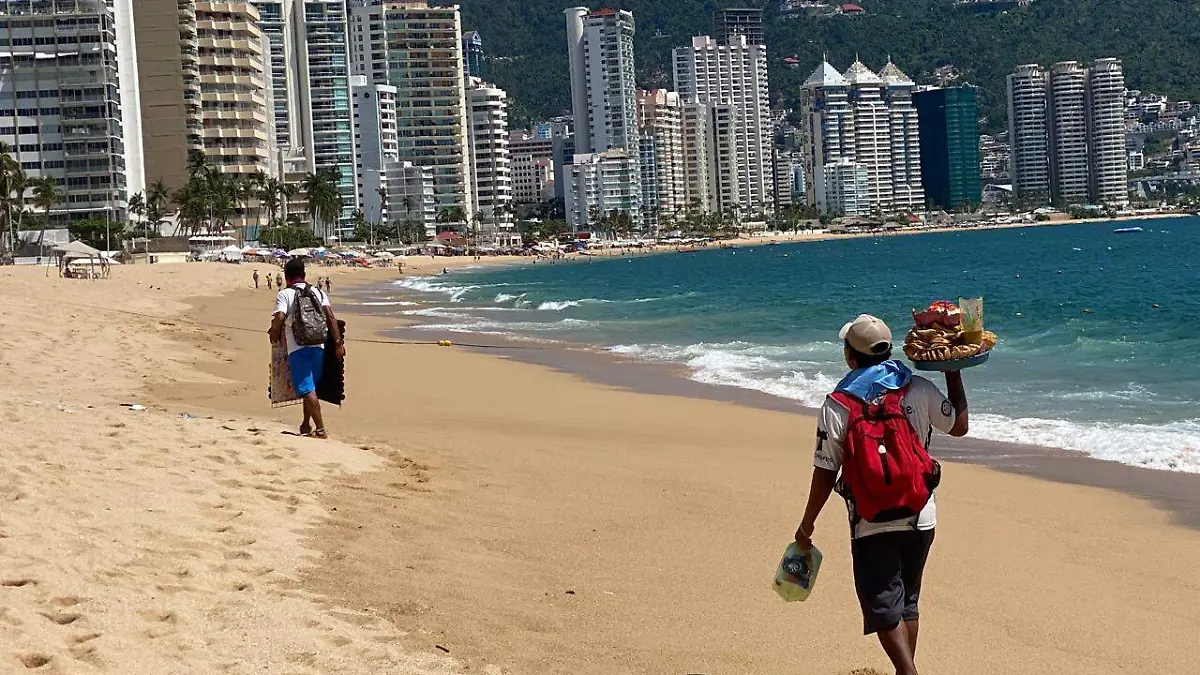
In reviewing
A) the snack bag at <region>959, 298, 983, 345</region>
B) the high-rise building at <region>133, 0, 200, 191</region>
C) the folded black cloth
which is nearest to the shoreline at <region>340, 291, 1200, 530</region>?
the snack bag at <region>959, 298, 983, 345</region>

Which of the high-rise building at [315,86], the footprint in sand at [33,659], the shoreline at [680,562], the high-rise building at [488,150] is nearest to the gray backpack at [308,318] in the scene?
the shoreline at [680,562]

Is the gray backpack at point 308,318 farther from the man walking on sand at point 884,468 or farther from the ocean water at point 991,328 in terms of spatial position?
the ocean water at point 991,328

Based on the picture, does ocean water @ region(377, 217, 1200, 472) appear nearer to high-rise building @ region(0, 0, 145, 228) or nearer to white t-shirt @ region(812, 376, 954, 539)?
white t-shirt @ region(812, 376, 954, 539)

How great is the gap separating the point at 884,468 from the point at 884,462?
19 millimetres

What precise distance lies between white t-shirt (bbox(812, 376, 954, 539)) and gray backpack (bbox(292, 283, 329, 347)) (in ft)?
17.5

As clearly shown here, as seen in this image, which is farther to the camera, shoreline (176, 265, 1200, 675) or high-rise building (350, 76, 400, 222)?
high-rise building (350, 76, 400, 222)

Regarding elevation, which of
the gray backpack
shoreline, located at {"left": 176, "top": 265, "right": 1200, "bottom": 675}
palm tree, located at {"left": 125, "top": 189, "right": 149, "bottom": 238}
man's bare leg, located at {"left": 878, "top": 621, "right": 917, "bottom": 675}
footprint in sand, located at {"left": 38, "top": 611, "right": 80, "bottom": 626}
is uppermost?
palm tree, located at {"left": 125, "top": 189, "right": 149, "bottom": 238}

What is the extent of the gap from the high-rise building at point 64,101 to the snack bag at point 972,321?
89675 millimetres

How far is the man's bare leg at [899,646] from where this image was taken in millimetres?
4762

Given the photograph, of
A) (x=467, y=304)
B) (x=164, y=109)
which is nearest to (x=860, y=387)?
(x=467, y=304)

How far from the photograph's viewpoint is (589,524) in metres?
7.77

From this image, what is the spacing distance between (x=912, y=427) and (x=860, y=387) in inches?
8.9

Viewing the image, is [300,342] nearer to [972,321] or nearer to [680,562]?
[680,562]

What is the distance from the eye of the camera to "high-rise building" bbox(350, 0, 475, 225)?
168125 mm
